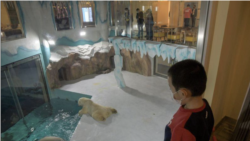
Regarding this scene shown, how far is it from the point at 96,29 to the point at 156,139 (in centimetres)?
384

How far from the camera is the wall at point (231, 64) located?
2043mm

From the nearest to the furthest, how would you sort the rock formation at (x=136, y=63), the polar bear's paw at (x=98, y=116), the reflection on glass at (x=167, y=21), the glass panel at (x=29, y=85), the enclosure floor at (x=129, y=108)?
the glass panel at (x=29, y=85), the reflection on glass at (x=167, y=21), the enclosure floor at (x=129, y=108), the polar bear's paw at (x=98, y=116), the rock formation at (x=136, y=63)

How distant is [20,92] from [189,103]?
1534 mm

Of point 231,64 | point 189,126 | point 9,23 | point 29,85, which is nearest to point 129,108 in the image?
point 231,64

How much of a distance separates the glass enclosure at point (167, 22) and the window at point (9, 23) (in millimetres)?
2024

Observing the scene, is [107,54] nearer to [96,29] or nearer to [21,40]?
[96,29]

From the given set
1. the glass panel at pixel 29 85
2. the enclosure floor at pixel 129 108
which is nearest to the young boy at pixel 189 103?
the glass panel at pixel 29 85

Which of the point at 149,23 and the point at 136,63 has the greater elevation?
the point at 149,23

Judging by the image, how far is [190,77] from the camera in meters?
0.93

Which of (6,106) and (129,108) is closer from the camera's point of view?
(6,106)

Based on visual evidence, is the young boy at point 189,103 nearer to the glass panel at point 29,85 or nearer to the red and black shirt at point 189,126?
the red and black shirt at point 189,126

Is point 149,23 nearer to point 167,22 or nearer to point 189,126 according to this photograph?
point 167,22

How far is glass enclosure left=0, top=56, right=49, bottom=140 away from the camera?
1129mm

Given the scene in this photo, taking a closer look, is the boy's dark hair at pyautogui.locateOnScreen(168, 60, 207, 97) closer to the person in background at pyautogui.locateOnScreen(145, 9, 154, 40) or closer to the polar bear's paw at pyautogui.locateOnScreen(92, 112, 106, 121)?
the polar bear's paw at pyautogui.locateOnScreen(92, 112, 106, 121)
